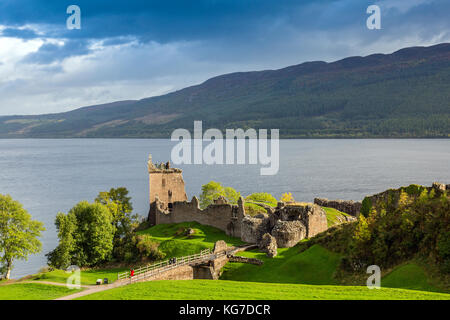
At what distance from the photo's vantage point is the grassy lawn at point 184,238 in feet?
164

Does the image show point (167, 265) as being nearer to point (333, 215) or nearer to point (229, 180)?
point (333, 215)

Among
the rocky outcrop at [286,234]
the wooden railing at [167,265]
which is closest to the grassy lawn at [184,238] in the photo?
the wooden railing at [167,265]

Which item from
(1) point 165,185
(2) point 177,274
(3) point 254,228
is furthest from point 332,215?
(2) point 177,274

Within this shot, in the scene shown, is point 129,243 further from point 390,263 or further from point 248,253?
point 390,263

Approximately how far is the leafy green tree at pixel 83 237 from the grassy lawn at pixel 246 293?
76.1 ft

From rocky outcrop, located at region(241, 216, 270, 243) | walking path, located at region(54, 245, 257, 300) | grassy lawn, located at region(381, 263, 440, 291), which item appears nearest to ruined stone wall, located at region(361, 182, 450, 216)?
grassy lawn, located at region(381, 263, 440, 291)

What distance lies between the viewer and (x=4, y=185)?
14250cm

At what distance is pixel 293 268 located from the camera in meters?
38.1

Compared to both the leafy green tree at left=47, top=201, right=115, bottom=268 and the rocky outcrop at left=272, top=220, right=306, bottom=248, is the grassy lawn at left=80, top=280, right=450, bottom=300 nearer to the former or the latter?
the rocky outcrop at left=272, top=220, right=306, bottom=248

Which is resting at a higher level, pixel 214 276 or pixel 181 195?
pixel 181 195

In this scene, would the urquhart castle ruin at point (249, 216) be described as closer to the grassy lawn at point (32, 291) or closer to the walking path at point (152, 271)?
the walking path at point (152, 271)

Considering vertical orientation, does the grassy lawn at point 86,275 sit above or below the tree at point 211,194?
below
